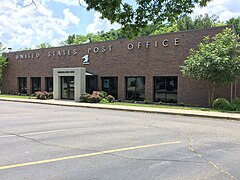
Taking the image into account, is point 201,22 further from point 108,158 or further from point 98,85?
point 108,158

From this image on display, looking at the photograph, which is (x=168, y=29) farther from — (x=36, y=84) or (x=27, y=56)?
(x=36, y=84)

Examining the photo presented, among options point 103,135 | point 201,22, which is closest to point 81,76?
point 103,135

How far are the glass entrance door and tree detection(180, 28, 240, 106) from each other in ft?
43.9

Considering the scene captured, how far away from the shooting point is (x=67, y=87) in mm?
30938

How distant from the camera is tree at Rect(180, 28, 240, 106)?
19.2m

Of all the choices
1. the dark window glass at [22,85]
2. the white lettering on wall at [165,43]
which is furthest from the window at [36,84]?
the white lettering on wall at [165,43]

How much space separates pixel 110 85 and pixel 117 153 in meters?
22.3

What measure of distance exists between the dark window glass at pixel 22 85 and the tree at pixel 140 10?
3483cm

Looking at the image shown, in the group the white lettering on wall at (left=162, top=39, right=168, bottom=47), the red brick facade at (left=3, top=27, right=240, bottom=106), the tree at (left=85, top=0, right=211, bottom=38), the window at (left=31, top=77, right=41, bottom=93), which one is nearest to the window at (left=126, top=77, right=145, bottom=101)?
the red brick facade at (left=3, top=27, right=240, bottom=106)

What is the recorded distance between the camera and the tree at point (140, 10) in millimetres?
6168

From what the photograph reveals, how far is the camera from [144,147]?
8211 millimetres

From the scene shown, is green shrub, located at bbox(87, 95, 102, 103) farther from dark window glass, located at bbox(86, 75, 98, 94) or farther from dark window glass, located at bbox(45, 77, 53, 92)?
dark window glass, located at bbox(45, 77, 53, 92)

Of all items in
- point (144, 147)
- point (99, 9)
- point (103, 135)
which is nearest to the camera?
point (99, 9)

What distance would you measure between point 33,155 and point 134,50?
829 inches
